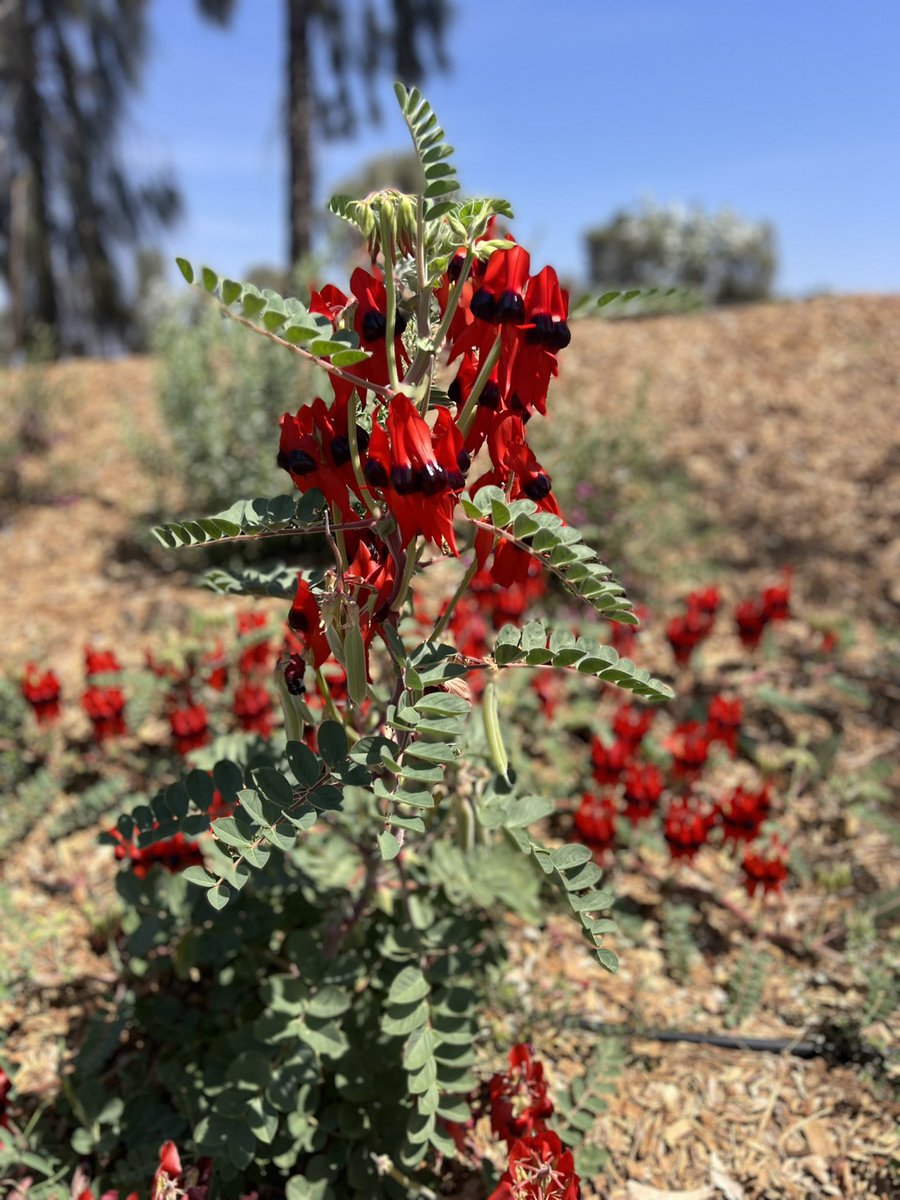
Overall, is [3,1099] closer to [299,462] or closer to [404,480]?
[299,462]

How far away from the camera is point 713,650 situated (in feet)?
16.1

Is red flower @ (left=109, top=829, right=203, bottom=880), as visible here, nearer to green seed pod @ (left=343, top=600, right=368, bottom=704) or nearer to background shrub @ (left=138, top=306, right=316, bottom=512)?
green seed pod @ (left=343, top=600, right=368, bottom=704)

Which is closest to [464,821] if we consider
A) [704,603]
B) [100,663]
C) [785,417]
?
[100,663]

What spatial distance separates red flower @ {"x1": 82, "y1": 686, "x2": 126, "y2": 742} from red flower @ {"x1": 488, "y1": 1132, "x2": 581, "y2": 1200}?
2.06 metres

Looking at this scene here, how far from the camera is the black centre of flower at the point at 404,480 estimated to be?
1.40 m

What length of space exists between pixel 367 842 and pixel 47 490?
5076 millimetres

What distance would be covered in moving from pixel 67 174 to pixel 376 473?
46.6 ft

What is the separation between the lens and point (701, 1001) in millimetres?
2742

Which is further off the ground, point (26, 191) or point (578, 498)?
point (26, 191)

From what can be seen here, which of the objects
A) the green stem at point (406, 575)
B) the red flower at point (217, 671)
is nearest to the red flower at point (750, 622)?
the red flower at point (217, 671)

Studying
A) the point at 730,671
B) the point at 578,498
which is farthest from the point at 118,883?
the point at 578,498

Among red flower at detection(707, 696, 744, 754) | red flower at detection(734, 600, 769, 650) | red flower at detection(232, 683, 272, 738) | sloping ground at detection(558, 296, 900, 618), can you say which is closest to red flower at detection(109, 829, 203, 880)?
red flower at detection(232, 683, 272, 738)

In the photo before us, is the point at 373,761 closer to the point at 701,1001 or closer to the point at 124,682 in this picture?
the point at 701,1001

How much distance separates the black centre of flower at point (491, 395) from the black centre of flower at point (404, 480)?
24 cm
